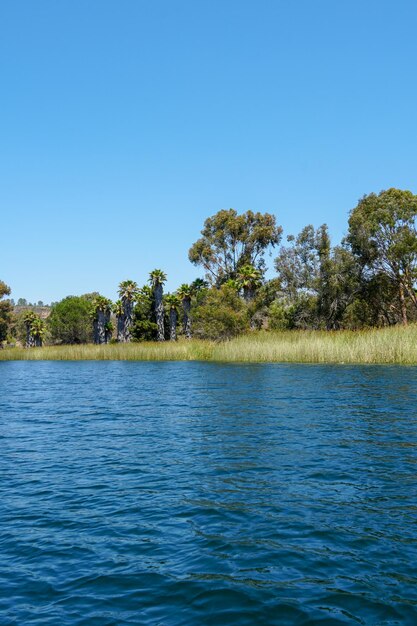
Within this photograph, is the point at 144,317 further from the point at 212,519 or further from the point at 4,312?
the point at 212,519

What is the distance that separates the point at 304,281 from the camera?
6656 centimetres

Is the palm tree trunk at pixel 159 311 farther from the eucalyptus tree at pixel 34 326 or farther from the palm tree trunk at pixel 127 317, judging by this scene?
the eucalyptus tree at pixel 34 326

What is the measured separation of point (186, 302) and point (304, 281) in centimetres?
2340

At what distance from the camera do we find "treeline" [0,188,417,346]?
2331 inches

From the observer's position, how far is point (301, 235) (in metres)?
66.1

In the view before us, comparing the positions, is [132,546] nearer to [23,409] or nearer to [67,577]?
[67,577]

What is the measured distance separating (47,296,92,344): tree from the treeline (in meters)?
30.7

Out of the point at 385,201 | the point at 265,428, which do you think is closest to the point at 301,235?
the point at 385,201

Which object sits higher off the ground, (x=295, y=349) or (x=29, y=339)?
(x=29, y=339)

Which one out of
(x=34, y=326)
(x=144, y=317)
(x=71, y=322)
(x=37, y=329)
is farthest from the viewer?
(x=71, y=322)

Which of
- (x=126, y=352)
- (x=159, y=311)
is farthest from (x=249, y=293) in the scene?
(x=126, y=352)

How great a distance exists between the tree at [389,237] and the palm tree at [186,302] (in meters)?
28.5

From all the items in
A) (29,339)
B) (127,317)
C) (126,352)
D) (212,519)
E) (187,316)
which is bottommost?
(212,519)

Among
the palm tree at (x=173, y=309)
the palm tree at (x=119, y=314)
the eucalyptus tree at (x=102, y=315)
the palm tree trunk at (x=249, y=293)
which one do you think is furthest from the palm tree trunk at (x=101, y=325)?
the palm tree trunk at (x=249, y=293)
